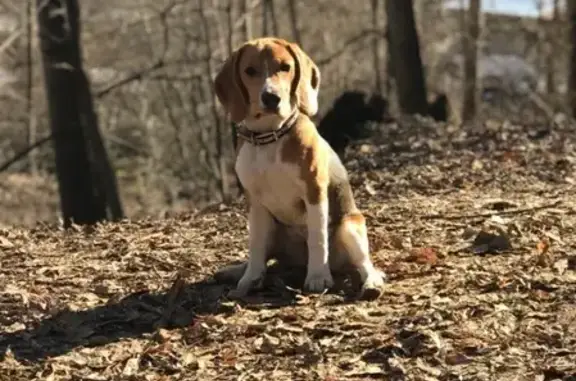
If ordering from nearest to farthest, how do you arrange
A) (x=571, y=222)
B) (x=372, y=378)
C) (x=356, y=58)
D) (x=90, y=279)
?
(x=372, y=378) → (x=90, y=279) → (x=571, y=222) → (x=356, y=58)

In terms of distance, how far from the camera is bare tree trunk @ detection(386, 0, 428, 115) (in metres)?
14.8

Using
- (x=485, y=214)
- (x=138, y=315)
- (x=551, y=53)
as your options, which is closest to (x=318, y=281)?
(x=138, y=315)

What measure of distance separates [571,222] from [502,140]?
4325mm

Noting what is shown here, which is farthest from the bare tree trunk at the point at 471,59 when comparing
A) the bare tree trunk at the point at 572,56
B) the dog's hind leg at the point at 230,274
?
the dog's hind leg at the point at 230,274

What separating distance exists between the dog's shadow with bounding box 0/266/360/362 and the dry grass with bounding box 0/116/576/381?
11mm

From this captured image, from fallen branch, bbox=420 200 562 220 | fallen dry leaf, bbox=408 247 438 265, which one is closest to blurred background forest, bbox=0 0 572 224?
fallen branch, bbox=420 200 562 220

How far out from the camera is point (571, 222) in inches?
279

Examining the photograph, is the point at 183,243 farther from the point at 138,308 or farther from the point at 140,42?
the point at 140,42

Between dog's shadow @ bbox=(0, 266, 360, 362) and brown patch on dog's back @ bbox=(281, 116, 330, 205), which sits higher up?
brown patch on dog's back @ bbox=(281, 116, 330, 205)

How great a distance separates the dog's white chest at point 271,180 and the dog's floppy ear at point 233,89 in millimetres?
177

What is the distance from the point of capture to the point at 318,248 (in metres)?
5.61

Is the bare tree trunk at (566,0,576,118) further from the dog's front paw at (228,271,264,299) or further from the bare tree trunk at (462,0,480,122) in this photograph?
the dog's front paw at (228,271,264,299)

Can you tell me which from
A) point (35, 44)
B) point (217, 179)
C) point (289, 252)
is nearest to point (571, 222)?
point (289, 252)

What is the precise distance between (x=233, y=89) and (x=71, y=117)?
8.55 m
